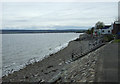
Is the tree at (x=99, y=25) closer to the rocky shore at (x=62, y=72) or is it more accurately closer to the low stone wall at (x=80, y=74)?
the rocky shore at (x=62, y=72)

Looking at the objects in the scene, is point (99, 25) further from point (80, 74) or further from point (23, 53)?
point (80, 74)

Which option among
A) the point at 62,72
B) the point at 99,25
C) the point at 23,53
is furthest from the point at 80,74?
the point at 99,25

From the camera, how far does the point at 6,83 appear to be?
1204 cm

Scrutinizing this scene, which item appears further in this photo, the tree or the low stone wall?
the tree

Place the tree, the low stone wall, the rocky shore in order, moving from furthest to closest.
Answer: the tree
the rocky shore
the low stone wall

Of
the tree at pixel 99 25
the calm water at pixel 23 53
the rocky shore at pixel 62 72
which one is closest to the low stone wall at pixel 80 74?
the rocky shore at pixel 62 72

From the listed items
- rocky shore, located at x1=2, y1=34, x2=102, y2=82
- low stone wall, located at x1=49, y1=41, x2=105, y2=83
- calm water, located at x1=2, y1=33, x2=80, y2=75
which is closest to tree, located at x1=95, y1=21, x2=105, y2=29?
calm water, located at x1=2, y1=33, x2=80, y2=75

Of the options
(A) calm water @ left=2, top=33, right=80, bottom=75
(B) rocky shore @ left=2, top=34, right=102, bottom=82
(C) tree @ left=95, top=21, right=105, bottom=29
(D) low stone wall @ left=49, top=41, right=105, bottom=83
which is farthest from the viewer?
(C) tree @ left=95, top=21, right=105, bottom=29

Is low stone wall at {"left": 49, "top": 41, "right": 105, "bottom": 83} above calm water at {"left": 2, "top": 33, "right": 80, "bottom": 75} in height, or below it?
above

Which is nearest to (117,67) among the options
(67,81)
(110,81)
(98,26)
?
(110,81)

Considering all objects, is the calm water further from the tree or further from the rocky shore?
the tree

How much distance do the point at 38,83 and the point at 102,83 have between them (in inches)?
227

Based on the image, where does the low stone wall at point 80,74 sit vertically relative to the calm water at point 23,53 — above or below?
above

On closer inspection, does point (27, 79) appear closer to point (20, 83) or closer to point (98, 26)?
point (20, 83)
